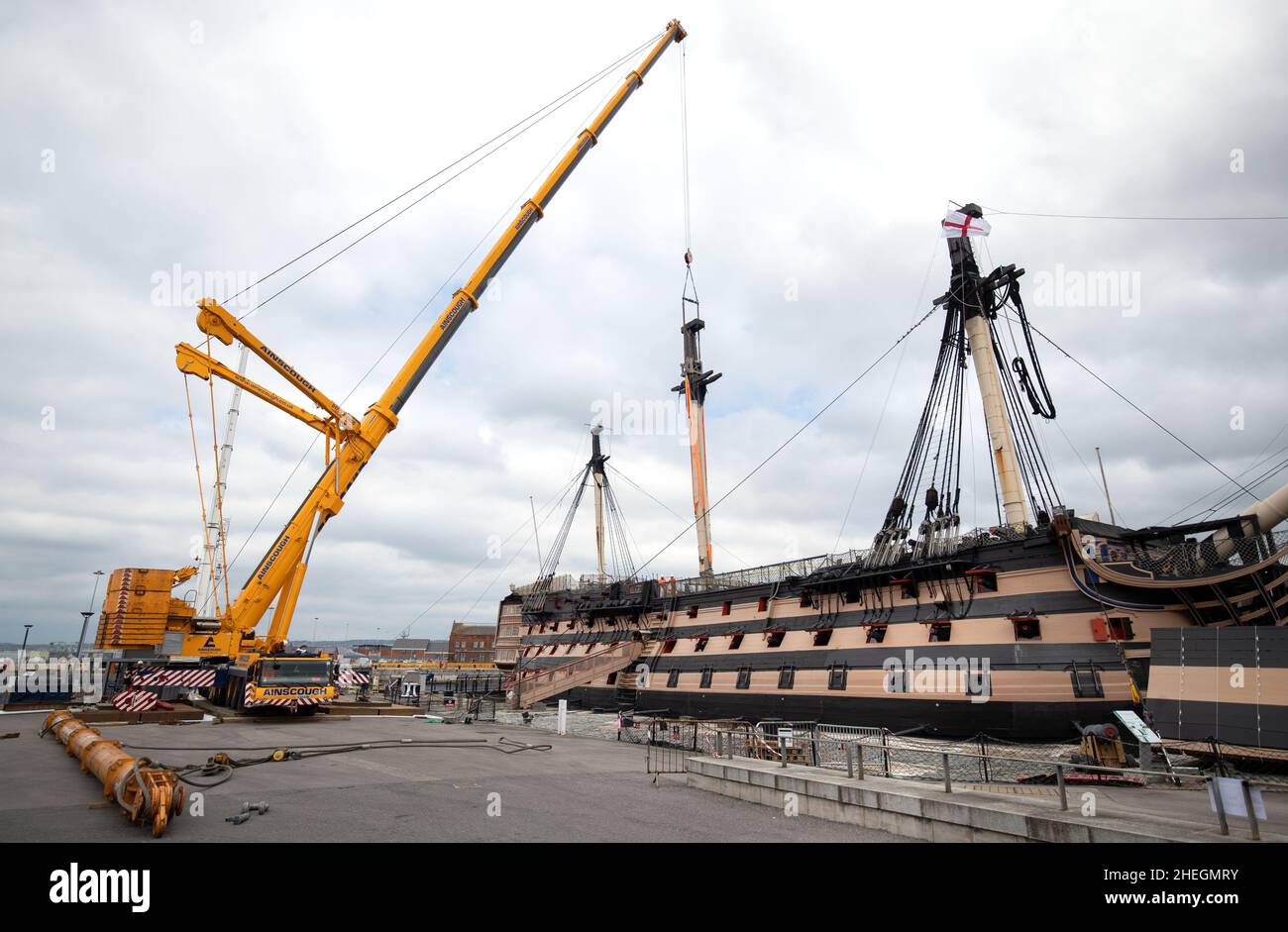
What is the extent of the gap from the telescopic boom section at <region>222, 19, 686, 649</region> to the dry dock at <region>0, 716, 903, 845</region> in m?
6.87

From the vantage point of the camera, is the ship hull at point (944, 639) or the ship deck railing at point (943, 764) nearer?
the ship deck railing at point (943, 764)

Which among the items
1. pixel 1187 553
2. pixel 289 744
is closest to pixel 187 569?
pixel 289 744

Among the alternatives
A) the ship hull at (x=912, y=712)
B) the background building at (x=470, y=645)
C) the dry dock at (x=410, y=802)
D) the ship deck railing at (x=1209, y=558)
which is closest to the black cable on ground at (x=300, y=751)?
the dry dock at (x=410, y=802)

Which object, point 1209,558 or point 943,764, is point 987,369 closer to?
point 1209,558

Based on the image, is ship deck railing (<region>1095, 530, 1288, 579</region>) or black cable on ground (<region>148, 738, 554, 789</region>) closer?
black cable on ground (<region>148, 738, 554, 789</region>)

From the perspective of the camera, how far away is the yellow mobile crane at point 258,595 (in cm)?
2286

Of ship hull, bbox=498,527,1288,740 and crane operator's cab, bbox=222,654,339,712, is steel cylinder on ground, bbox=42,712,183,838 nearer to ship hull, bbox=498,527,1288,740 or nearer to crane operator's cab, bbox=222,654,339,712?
crane operator's cab, bbox=222,654,339,712

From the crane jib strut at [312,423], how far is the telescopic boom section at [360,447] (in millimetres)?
32

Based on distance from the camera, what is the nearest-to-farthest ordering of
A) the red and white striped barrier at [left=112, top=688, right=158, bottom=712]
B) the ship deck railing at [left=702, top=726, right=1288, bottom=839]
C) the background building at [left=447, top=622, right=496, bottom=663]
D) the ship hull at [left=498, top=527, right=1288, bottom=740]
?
the ship deck railing at [left=702, top=726, right=1288, bottom=839], the ship hull at [left=498, top=527, right=1288, bottom=740], the red and white striped barrier at [left=112, top=688, right=158, bottom=712], the background building at [left=447, top=622, right=496, bottom=663]

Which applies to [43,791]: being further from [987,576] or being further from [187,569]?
[987,576]

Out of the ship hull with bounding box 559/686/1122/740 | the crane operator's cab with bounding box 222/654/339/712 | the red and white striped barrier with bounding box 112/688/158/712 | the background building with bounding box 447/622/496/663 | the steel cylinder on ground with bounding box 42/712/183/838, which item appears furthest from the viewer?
the background building with bounding box 447/622/496/663

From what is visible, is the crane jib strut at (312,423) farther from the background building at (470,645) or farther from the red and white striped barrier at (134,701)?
the background building at (470,645)

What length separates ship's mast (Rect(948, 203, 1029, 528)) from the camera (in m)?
22.5

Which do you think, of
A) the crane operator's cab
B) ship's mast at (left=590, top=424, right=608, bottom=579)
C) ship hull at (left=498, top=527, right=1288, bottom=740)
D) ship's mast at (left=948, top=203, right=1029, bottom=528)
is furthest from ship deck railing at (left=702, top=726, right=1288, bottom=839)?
ship's mast at (left=590, top=424, right=608, bottom=579)
